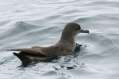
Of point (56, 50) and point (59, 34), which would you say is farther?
point (59, 34)

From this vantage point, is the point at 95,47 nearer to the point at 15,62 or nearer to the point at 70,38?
the point at 70,38

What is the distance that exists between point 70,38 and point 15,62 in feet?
7.32

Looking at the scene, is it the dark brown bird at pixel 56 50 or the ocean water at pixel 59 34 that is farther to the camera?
the dark brown bird at pixel 56 50

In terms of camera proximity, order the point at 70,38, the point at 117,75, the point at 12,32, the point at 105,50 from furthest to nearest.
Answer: the point at 12,32, the point at 70,38, the point at 105,50, the point at 117,75

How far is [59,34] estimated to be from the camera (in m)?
15.9

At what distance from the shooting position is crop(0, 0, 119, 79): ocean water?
12164mm

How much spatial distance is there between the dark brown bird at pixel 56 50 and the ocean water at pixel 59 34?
0.25 m

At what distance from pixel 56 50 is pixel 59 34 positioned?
2.41 m

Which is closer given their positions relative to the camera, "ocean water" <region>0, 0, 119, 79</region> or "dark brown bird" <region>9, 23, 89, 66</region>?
"ocean water" <region>0, 0, 119, 79</region>

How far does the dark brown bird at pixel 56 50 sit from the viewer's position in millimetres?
12727

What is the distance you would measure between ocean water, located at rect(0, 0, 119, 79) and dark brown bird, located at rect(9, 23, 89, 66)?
0.83 ft

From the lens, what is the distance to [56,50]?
13500mm

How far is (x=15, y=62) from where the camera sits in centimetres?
1323

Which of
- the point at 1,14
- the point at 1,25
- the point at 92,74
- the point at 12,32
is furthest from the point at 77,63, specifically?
the point at 1,14
